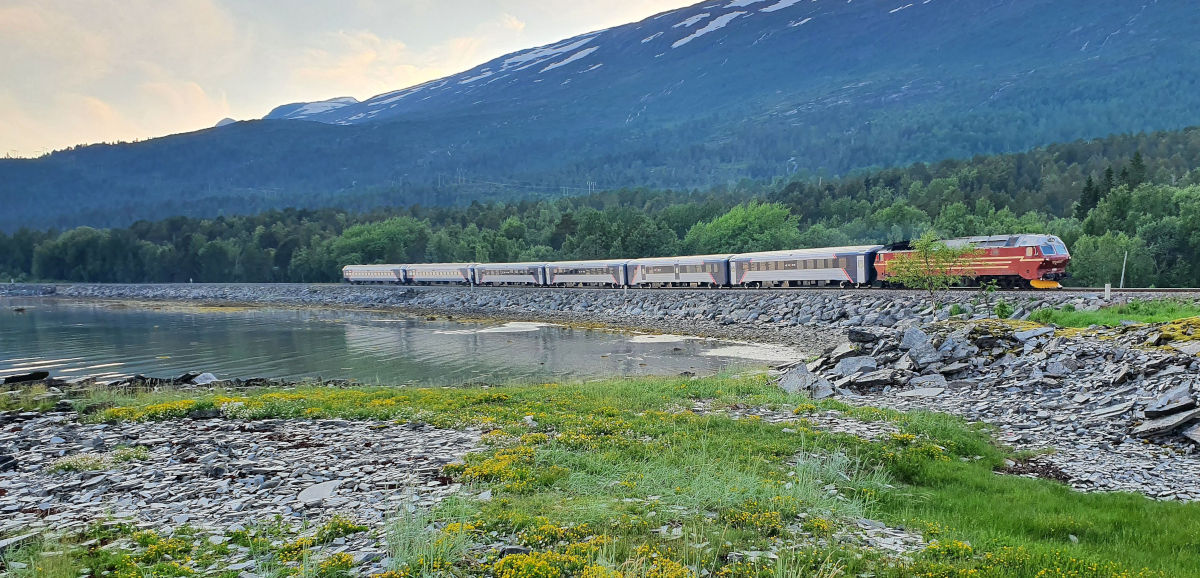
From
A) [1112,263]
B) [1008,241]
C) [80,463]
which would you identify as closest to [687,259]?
[1008,241]

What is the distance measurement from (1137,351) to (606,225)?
90.1 metres

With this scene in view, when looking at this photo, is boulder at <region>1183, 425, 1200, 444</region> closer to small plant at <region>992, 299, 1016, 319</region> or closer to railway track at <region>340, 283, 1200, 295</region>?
small plant at <region>992, 299, 1016, 319</region>

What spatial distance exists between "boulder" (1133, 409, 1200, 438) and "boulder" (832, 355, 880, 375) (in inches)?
342

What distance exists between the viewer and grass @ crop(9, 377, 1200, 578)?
25.1ft

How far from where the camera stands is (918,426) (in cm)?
1473

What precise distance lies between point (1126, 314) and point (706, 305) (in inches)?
1181

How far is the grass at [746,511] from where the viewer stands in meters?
7.64

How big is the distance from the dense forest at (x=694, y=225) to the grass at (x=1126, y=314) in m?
44.0

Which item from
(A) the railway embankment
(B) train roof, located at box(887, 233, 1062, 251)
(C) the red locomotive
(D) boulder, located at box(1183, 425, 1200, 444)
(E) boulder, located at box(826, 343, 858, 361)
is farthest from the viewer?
(B) train roof, located at box(887, 233, 1062, 251)

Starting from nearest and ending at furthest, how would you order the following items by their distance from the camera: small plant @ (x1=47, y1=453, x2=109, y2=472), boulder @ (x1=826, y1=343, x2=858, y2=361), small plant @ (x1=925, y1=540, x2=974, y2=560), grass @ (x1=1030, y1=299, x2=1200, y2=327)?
1. small plant @ (x1=925, y1=540, x2=974, y2=560)
2. small plant @ (x1=47, y1=453, x2=109, y2=472)
3. boulder @ (x1=826, y1=343, x2=858, y2=361)
4. grass @ (x1=1030, y1=299, x2=1200, y2=327)

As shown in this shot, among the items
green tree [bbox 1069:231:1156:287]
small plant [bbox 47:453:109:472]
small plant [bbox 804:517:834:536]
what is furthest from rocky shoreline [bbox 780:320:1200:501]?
green tree [bbox 1069:231:1156:287]

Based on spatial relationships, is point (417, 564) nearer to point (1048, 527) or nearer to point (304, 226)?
point (1048, 527)

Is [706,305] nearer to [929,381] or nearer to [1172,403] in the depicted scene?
[929,381]

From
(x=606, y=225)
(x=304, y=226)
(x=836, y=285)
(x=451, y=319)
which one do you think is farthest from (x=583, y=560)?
(x=304, y=226)
